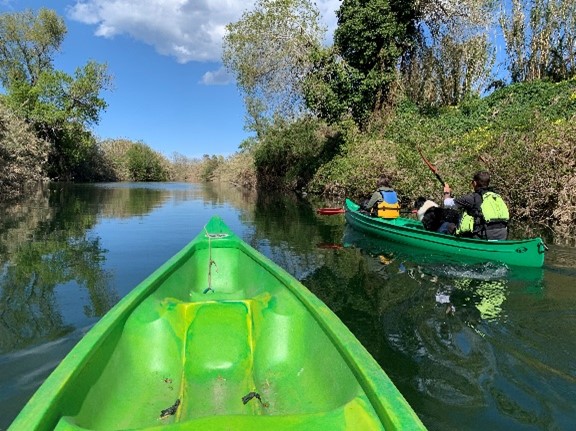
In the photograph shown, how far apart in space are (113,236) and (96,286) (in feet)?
16.7

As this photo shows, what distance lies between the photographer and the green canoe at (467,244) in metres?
7.09

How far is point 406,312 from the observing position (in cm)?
543

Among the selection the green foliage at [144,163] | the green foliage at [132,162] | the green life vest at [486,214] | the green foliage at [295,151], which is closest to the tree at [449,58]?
the green foliage at [295,151]

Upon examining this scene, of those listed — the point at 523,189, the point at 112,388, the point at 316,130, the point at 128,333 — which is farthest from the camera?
the point at 316,130

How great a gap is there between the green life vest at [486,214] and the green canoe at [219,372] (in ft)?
15.3

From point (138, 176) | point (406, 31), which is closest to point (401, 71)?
point (406, 31)

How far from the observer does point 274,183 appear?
3588cm

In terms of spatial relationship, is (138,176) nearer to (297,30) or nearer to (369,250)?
(297,30)

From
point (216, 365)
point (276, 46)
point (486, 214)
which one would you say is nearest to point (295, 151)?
point (276, 46)

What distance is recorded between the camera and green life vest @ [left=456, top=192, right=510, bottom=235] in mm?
7491

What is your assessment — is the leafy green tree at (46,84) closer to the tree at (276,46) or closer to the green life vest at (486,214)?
the tree at (276,46)

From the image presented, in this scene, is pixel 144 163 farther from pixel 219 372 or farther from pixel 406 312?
pixel 219 372

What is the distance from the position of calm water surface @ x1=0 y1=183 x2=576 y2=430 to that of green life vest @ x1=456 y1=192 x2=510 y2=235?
78 cm

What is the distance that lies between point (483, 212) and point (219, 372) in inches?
231
